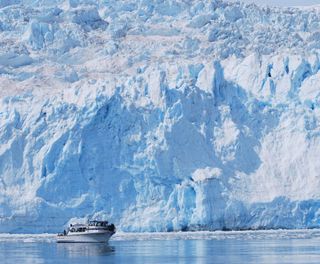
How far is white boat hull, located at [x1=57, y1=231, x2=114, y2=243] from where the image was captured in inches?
1225

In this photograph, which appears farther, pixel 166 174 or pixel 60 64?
pixel 60 64

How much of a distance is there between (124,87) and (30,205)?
626cm

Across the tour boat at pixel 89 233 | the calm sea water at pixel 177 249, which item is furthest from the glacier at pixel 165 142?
the tour boat at pixel 89 233

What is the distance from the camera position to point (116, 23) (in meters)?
43.4

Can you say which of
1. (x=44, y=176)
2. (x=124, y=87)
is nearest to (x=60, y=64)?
(x=124, y=87)

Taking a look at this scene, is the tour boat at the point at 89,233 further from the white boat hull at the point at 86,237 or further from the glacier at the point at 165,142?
the glacier at the point at 165,142

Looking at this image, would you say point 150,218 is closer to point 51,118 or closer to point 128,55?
point 51,118

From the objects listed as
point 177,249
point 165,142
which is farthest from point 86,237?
point 177,249

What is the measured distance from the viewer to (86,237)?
31859mm

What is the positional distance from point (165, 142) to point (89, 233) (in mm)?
4609

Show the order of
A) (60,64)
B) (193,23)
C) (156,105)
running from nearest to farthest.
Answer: (156,105) < (60,64) < (193,23)

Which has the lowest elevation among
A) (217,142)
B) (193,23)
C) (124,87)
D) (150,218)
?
(150,218)

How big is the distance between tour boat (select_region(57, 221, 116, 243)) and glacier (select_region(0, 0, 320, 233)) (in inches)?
41.6

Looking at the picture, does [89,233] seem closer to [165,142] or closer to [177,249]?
[165,142]
